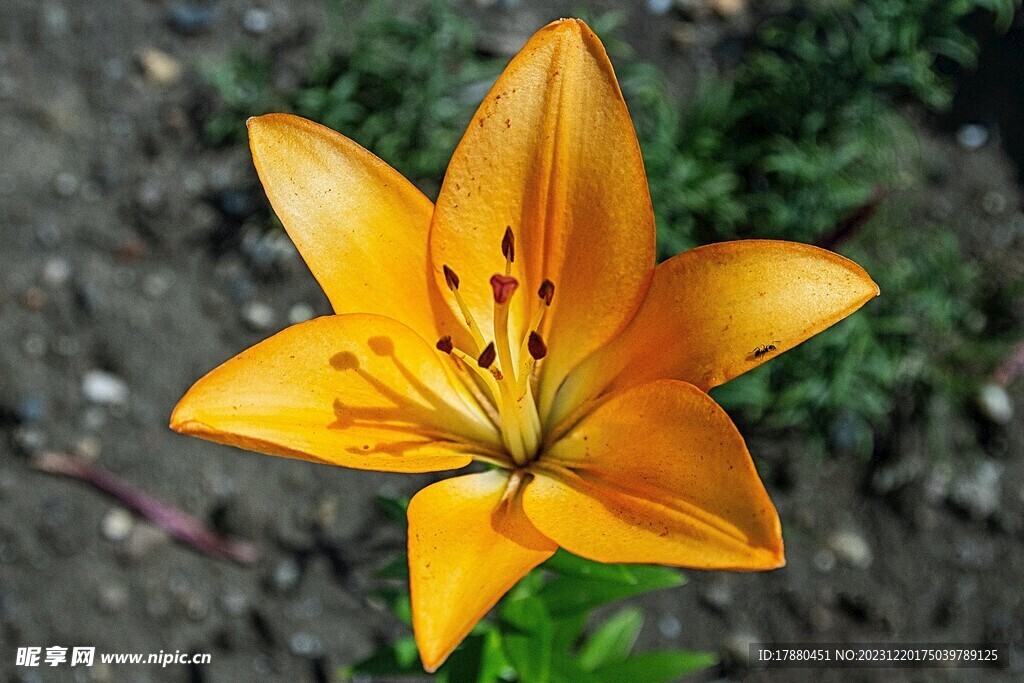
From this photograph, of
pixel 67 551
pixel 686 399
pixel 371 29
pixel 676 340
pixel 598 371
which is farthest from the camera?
pixel 371 29

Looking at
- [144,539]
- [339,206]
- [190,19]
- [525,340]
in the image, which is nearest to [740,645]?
[525,340]

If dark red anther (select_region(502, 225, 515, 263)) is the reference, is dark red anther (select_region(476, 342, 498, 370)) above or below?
below

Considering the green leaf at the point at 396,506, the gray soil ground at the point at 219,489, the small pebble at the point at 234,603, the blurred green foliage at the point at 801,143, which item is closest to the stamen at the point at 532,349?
the green leaf at the point at 396,506

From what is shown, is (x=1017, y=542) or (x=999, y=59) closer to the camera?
(x=1017, y=542)

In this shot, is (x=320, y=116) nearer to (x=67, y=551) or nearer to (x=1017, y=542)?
(x=67, y=551)

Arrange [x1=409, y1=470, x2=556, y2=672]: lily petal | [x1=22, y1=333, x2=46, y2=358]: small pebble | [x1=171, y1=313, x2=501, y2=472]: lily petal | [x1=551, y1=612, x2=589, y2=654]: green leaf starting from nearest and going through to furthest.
→ [x1=409, y1=470, x2=556, y2=672]: lily petal → [x1=171, y1=313, x2=501, y2=472]: lily petal → [x1=551, y1=612, x2=589, y2=654]: green leaf → [x1=22, y1=333, x2=46, y2=358]: small pebble

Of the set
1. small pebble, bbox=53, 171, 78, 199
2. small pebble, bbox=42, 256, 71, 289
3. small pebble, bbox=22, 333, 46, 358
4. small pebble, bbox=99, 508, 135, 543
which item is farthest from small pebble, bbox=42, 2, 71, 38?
small pebble, bbox=99, 508, 135, 543

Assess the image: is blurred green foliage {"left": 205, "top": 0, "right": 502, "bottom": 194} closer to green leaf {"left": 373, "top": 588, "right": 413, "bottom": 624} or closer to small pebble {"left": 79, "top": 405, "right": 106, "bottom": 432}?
small pebble {"left": 79, "top": 405, "right": 106, "bottom": 432}

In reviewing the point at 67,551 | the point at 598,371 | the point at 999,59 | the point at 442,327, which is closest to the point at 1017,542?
the point at 999,59
